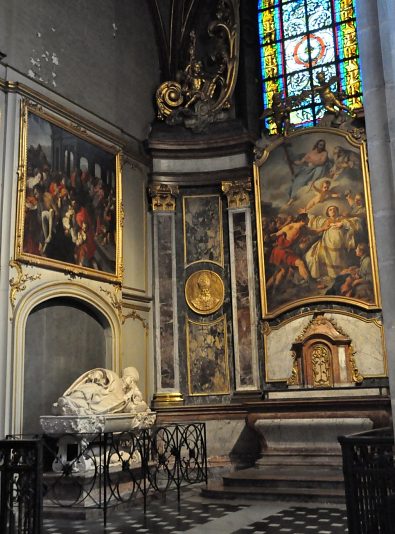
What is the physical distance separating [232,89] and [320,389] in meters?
6.42

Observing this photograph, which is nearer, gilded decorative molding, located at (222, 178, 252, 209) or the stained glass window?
gilded decorative molding, located at (222, 178, 252, 209)

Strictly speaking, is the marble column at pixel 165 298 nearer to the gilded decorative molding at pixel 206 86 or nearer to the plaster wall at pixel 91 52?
the plaster wall at pixel 91 52

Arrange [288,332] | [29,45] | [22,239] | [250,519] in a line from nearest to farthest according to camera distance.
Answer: [250,519], [22,239], [29,45], [288,332]

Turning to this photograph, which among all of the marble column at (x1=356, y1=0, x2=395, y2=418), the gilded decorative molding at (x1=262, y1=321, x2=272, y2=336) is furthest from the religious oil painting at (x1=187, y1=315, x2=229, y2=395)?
the marble column at (x1=356, y1=0, x2=395, y2=418)

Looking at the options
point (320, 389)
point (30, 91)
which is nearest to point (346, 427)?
point (320, 389)

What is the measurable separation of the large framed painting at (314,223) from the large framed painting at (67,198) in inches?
115

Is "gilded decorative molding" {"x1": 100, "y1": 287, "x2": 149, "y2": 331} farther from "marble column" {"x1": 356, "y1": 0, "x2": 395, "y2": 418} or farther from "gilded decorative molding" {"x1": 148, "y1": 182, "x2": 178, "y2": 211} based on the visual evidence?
"marble column" {"x1": 356, "y1": 0, "x2": 395, "y2": 418}

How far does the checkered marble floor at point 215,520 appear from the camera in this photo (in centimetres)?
746

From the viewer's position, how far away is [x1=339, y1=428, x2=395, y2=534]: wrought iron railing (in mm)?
5180

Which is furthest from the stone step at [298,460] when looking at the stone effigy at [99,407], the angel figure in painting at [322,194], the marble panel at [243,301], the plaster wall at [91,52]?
the plaster wall at [91,52]

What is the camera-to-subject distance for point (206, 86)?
14320 millimetres

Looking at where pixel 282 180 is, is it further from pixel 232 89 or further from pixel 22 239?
pixel 22 239

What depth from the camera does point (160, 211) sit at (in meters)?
13.7

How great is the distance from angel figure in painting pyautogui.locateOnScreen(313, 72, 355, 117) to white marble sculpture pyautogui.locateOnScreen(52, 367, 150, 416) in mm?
6312
